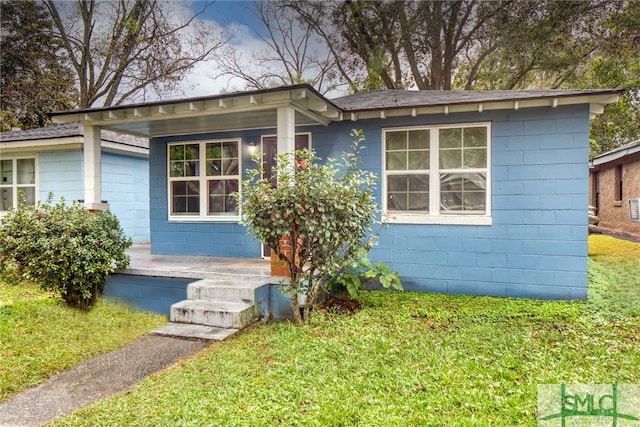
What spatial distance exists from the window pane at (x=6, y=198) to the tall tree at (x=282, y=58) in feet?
32.1

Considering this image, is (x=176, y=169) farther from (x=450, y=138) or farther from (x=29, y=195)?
(x=450, y=138)

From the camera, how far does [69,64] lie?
51.9 ft

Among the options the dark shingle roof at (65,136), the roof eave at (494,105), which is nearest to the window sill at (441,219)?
the roof eave at (494,105)

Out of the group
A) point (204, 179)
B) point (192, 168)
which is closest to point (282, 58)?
point (192, 168)

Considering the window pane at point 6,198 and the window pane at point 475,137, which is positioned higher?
the window pane at point 475,137

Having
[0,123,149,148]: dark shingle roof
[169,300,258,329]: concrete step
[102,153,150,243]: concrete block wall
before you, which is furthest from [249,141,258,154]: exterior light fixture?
[102,153,150,243]: concrete block wall

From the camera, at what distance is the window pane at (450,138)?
582cm

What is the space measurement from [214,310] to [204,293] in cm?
48

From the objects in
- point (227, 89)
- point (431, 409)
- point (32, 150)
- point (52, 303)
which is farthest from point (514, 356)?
point (227, 89)

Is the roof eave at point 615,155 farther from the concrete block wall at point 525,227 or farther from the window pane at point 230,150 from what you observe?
the window pane at point 230,150

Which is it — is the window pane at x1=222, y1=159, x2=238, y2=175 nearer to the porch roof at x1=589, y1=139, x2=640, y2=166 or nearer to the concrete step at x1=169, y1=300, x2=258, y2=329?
the concrete step at x1=169, y1=300, x2=258, y2=329

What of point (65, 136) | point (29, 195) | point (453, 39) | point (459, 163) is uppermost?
point (453, 39)

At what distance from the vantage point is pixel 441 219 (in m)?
5.84

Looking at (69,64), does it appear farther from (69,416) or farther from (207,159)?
(69,416)
